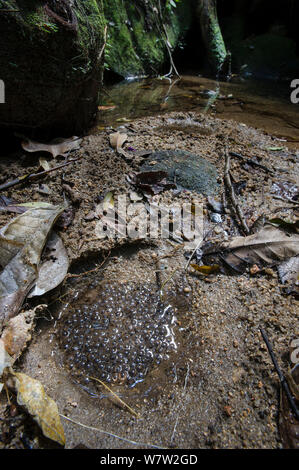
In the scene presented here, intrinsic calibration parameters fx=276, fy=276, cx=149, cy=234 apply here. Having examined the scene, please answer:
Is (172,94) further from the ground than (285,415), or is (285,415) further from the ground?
(172,94)

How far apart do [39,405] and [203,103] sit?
203 inches

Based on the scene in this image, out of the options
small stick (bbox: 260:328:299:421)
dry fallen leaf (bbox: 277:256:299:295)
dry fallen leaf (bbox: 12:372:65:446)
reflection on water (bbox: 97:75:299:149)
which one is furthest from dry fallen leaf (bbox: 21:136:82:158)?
small stick (bbox: 260:328:299:421)

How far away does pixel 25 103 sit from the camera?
229 centimetres

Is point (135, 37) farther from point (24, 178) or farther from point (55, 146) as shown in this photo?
point (24, 178)

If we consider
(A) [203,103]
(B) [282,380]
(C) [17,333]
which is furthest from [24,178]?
(A) [203,103]

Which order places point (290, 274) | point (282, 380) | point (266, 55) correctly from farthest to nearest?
point (266, 55) → point (290, 274) → point (282, 380)

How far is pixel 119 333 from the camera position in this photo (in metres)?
1.43

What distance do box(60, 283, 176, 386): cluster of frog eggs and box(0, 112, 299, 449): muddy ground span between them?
44 millimetres

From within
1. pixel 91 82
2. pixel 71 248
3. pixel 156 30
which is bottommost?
pixel 71 248

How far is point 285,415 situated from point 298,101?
647 centimetres

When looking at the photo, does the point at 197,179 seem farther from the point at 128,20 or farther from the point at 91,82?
the point at 128,20

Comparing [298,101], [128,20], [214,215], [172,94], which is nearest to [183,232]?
[214,215]

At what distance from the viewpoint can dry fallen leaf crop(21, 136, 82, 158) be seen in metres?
2.39

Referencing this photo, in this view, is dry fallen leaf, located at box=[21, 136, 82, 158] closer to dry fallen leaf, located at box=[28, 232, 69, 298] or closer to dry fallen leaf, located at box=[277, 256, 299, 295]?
dry fallen leaf, located at box=[28, 232, 69, 298]
